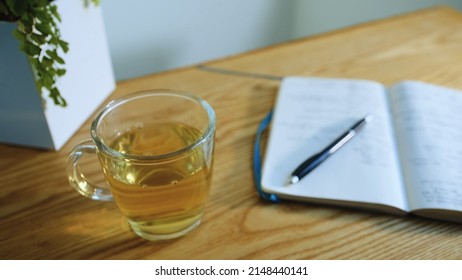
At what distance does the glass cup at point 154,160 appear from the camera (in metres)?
0.43

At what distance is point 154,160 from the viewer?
41cm

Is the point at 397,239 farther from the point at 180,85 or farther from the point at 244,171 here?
the point at 180,85

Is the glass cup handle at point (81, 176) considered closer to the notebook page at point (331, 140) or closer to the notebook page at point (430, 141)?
the notebook page at point (331, 140)

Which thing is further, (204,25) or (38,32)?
(204,25)

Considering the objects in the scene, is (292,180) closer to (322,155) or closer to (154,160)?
(322,155)

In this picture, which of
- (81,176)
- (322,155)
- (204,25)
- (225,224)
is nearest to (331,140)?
(322,155)

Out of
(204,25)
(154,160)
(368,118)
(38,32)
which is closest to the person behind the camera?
(154,160)

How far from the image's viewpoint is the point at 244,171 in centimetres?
56

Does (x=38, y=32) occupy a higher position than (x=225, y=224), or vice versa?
(x=38, y=32)

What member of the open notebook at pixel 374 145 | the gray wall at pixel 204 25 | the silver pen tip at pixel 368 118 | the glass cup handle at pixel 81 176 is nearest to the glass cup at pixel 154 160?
the glass cup handle at pixel 81 176

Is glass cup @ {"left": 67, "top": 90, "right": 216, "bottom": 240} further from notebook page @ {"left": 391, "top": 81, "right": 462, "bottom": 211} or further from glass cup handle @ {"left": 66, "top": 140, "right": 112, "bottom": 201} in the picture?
notebook page @ {"left": 391, "top": 81, "right": 462, "bottom": 211}

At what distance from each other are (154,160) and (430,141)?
1.15 feet

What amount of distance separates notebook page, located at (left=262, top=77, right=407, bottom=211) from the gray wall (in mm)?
314

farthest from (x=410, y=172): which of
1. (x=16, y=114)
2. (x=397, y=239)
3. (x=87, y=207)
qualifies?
(x=16, y=114)
